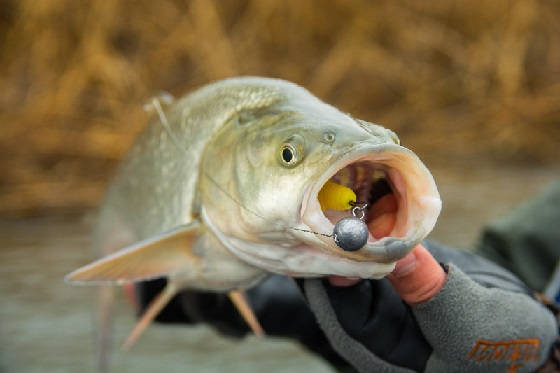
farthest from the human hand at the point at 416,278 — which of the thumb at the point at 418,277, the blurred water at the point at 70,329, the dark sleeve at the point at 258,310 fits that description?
the blurred water at the point at 70,329

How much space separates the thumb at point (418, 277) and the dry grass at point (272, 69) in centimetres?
190

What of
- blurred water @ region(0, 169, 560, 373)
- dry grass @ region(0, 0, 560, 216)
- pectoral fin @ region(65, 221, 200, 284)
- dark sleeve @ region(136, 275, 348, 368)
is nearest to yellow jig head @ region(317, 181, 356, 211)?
pectoral fin @ region(65, 221, 200, 284)

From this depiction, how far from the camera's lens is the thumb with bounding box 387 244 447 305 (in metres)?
0.59

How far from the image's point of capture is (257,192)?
1.96ft

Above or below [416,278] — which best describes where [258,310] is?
below

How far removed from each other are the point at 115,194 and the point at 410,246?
45cm

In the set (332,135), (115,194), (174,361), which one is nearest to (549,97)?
(174,361)

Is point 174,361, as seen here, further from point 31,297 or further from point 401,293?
point 401,293

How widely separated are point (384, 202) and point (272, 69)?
2.40 m

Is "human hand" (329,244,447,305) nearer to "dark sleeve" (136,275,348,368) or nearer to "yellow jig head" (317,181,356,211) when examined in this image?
"yellow jig head" (317,181,356,211)

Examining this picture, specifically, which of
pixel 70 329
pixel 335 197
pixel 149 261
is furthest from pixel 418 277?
pixel 70 329

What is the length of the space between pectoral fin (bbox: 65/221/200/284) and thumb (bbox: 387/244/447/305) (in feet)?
0.57

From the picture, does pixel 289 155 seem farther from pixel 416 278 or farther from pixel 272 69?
pixel 272 69

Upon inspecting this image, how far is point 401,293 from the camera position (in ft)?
2.04
